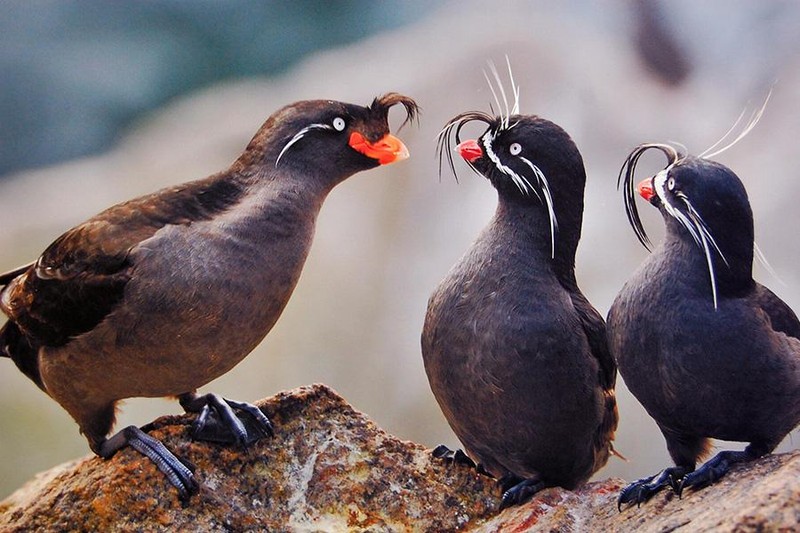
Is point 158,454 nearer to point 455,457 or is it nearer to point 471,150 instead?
point 455,457

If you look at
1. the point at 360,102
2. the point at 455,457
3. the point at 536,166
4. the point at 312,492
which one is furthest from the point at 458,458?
the point at 360,102

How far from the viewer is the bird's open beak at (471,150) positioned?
7.90 ft

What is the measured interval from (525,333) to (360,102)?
1454 mm

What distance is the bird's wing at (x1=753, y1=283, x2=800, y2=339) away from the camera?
215 centimetres

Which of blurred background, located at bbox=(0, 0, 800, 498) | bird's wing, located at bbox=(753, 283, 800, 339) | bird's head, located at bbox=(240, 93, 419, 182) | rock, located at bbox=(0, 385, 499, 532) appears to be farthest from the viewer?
blurred background, located at bbox=(0, 0, 800, 498)

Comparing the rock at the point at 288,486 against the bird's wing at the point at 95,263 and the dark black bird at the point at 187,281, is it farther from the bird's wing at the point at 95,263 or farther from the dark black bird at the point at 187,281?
the bird's wing at the point at 95,263

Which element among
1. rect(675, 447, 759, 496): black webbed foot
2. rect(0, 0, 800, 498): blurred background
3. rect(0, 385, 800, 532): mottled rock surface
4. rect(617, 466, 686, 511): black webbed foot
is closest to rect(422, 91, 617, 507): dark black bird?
rect(0, 385, 800, 532): mottled rock surface

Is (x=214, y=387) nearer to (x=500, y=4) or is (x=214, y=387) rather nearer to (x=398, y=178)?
(x=398, y=178)

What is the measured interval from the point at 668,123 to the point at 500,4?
2.55 ft

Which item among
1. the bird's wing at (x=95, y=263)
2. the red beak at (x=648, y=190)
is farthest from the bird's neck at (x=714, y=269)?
the bird's wing at (x=95, y=263)

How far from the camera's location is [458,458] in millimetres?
2582

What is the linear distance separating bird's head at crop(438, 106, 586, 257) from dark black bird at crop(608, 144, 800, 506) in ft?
0.91

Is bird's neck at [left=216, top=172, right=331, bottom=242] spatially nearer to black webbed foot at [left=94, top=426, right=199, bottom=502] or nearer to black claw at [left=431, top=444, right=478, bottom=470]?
black webbed foot at [left=94, top=426, right=199, bottom=502]

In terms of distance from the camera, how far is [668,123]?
312 cm
